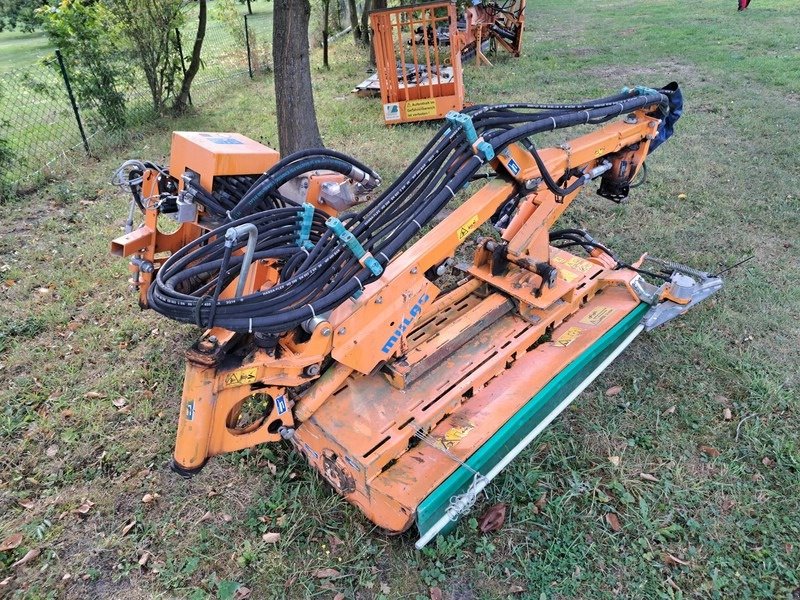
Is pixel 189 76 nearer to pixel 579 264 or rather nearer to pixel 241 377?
pixel 579 264

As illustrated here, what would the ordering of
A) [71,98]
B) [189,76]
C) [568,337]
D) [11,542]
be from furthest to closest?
[189,76], [71,98], [568,337], [11,542]

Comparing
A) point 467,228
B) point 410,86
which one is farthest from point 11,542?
point 410,86

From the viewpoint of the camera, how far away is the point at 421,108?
8891 mm

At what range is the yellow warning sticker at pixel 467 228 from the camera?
10.0 ft

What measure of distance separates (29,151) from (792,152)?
10359mm

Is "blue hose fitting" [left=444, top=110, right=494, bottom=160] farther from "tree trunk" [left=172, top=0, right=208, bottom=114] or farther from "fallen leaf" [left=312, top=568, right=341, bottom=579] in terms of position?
"tree trunk" [left=172, top=0, right=208, bottom=114]

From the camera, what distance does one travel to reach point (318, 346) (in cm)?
276

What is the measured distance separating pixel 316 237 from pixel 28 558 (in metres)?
2.31

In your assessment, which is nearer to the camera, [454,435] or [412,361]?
[454,435]

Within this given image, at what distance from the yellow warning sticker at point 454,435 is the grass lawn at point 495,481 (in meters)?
0.41

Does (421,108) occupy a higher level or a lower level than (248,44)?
lower

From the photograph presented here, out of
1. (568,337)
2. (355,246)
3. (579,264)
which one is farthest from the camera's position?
(579,264)

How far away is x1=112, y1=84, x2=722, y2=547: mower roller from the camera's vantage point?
8.96ft

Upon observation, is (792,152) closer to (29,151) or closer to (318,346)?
(318,346)
